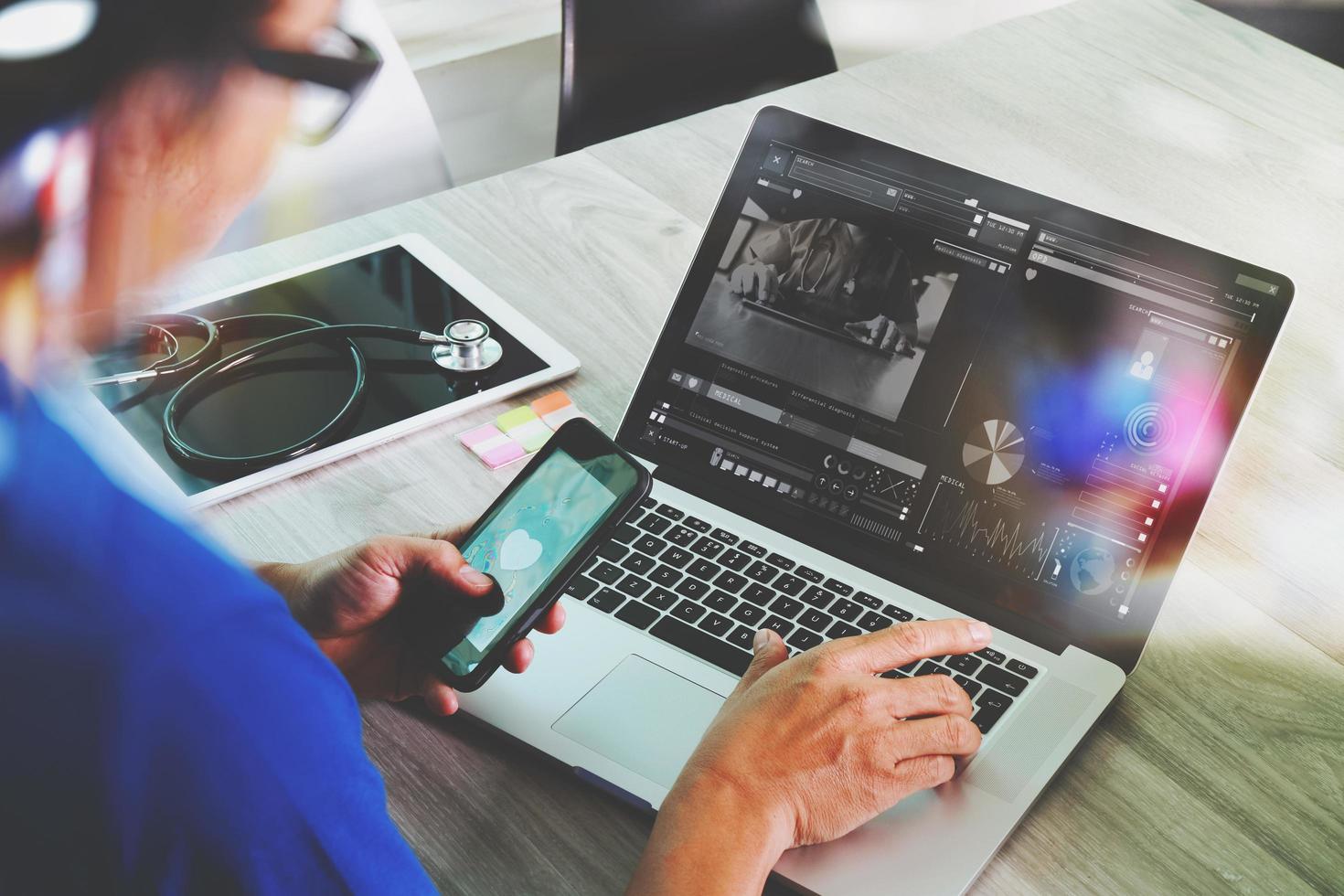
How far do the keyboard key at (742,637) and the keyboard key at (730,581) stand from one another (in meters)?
0.04

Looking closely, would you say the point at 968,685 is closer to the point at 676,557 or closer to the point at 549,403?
the point at 676,557

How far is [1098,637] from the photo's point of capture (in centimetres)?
85

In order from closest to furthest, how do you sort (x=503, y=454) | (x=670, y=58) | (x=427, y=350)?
A: (x=503, y=454)
(x=427, y=350)
(x=670, y=58)

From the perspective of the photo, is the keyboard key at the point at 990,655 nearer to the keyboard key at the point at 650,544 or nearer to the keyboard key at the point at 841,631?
the keyboard key at the point at 841,631

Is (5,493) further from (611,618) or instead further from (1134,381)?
(1134,381)

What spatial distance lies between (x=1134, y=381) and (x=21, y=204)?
72cm

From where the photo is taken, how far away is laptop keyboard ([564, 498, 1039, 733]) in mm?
835

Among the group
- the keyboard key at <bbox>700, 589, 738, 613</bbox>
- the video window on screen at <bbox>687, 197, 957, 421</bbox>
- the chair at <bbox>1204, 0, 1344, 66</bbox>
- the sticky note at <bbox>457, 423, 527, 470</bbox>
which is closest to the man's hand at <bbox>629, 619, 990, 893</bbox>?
the keyboard key at <bbox>700, 589, 738, 613</bbox>

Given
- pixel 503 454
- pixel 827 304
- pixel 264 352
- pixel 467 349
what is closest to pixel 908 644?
pixel 827 304

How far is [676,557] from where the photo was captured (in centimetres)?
92

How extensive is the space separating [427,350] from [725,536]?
→ 1.20 feet

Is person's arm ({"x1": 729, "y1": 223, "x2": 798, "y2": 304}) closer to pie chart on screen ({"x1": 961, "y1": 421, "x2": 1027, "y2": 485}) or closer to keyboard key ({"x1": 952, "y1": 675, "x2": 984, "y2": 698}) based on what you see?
pie chart on screen ({"x1": 961, "y1": 421, "x2": 1027, "y2": 485})

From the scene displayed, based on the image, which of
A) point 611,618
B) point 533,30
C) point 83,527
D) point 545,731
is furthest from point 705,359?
point 533,30

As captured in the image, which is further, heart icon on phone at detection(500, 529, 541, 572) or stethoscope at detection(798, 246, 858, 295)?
stethoscope at detection(798, 246, 858, 295)
